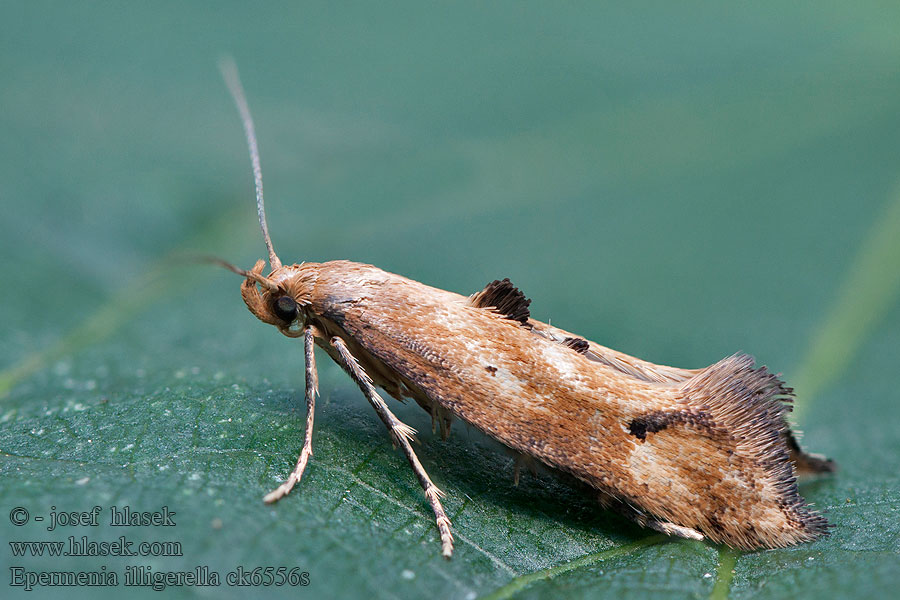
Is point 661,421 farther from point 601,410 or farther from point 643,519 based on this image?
point 643,519

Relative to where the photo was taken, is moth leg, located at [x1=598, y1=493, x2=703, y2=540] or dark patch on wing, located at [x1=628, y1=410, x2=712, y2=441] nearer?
moth leg, located at [x1=598, y1=493, x2=703, y2=540]

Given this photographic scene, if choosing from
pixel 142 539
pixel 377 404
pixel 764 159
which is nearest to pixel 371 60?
pixel 764 159

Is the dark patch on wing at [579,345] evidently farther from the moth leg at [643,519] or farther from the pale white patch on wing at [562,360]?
the moth leg at [643,519]

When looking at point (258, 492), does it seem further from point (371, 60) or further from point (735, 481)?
point (371, 60)

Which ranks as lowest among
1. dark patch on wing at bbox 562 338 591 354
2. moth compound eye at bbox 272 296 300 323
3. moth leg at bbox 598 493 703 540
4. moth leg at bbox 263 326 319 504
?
moth leg at bbox 263 326 319 504

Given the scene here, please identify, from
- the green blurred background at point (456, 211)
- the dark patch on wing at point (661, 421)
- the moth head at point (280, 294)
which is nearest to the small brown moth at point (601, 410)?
the dark patch on wing at point (661, 421)

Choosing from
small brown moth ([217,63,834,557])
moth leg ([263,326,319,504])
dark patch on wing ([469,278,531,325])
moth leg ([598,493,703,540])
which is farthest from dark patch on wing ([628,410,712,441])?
moth leg ([263,326,319,504])

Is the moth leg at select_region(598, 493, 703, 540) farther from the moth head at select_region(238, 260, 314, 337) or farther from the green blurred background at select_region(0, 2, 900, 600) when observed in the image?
the moth head at select_region(238, 260, 314, 337)

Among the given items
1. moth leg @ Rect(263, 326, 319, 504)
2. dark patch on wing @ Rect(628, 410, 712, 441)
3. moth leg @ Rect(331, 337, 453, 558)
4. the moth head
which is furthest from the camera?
the moth head
